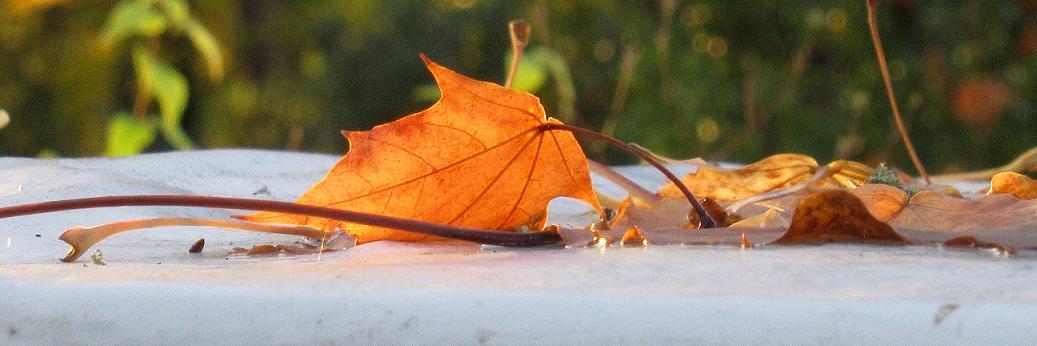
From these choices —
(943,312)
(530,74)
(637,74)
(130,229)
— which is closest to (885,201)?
(943,312)

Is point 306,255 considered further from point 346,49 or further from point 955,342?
point 346,49

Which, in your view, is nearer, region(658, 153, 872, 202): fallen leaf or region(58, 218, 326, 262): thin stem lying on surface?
region(58, 218, 326, 262): thin stem lying on surface

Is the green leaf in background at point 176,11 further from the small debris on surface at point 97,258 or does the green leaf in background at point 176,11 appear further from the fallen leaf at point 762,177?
the small debris on surface at point 97,258

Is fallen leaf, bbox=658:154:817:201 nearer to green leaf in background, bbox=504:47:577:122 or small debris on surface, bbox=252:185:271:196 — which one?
small debris on surface, bbox=252:185:271:196

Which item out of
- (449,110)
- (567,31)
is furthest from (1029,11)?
(449,110)

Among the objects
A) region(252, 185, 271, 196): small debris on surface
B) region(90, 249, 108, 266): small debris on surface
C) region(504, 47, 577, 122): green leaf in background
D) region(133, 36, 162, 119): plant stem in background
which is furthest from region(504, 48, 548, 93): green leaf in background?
region(90, 249, 108, 266): small debris on surface

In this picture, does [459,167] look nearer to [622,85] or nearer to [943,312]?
[943,312]
